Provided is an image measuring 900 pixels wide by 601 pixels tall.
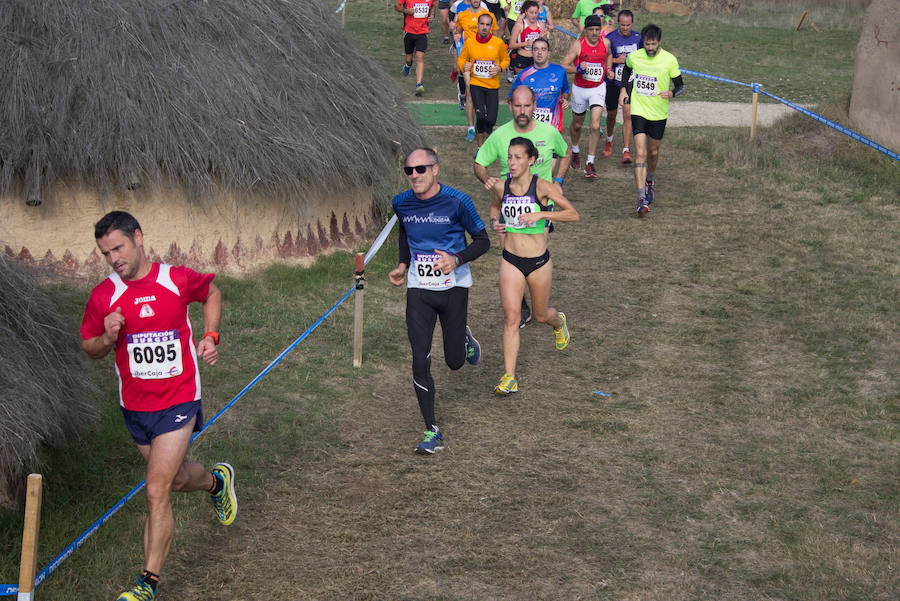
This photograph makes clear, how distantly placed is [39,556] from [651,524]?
337cm

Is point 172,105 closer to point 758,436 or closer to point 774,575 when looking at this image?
point 758,436

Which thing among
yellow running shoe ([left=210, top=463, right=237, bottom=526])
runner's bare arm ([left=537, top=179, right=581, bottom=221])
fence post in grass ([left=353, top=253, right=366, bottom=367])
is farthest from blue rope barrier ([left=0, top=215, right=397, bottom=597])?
runner's bare arm ([left=537, top=179, right=581, bottom=221])

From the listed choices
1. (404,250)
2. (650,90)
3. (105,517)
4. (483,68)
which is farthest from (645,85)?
(105,517)

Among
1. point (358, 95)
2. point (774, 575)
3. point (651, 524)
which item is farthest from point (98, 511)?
Answer: point (358, 95)

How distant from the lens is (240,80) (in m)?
9.98

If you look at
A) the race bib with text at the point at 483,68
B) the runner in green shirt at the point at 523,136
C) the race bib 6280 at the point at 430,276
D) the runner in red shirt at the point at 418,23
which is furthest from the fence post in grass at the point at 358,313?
the runner in red shirt at the point at 418,23

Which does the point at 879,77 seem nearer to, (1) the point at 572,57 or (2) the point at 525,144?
(1) the point at 572,57

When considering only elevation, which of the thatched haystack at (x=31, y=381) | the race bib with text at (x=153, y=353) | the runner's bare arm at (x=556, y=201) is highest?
the runner's bare arm at (x=556, y=201)

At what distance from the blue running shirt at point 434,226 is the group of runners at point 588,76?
524 cm

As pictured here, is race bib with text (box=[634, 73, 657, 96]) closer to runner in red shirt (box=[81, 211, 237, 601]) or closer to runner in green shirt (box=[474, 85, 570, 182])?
runner in green shirt (box=[474, 85, 570, 182])

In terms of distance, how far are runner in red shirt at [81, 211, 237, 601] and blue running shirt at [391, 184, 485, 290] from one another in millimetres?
1983

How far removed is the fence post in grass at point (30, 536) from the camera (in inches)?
165

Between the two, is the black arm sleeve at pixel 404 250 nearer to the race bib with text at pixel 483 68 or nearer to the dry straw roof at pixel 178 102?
the dry straw roof at pixel 178 102

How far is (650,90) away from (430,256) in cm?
622
